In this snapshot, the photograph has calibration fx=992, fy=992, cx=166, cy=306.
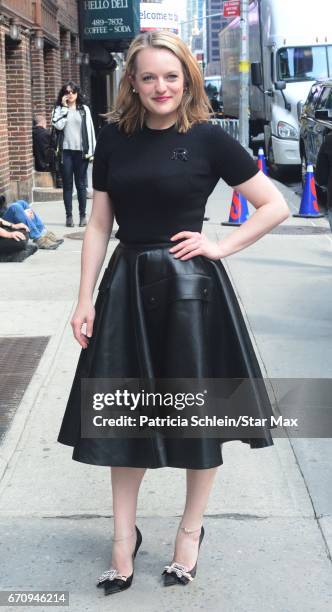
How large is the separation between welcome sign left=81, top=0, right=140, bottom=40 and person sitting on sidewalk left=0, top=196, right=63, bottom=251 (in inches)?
611

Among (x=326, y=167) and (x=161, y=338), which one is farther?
A: (x=326, y=167)

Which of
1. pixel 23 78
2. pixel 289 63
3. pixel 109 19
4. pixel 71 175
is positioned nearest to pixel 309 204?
pixel 71 175

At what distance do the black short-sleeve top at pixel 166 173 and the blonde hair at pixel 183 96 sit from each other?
3 centimetres

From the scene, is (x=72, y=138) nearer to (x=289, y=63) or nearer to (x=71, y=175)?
(x=71, y=175)

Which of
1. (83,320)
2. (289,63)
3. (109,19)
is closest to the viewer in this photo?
(83,320)

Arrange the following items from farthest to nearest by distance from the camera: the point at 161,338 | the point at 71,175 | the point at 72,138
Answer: the point at 71,175 < the point at 72,138 < the point at 161,338

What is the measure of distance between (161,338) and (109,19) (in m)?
24.4

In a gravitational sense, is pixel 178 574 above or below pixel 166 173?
below

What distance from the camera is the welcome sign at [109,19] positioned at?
25.9 m

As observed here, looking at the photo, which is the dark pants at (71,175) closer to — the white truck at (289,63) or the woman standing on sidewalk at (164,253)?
the white truck at (289,63)

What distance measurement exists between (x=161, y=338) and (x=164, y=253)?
0.29 m

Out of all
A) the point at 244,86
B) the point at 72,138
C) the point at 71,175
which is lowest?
the point at 71,175

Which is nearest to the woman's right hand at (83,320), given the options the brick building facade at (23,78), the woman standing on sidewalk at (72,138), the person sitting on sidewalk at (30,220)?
the person sitting on sidewalk at (30,220)

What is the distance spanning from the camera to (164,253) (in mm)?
Result: 3332
